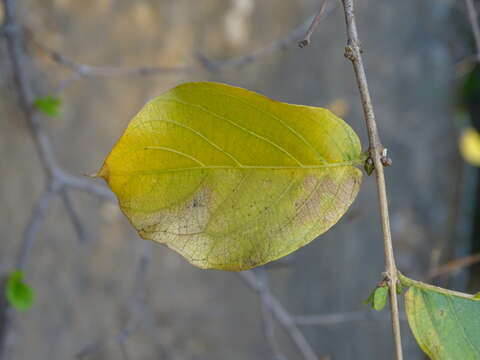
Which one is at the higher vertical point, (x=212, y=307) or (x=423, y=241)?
(x=423, y=241)

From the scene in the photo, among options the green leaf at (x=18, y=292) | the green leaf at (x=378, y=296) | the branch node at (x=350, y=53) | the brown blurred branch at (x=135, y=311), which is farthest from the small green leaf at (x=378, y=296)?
the green leaf at (x=18, y=292)

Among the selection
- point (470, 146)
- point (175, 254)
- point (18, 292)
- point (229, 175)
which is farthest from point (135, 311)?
point (470, 146)

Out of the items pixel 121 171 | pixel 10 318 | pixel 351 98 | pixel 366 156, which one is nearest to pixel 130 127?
pixel 121 171

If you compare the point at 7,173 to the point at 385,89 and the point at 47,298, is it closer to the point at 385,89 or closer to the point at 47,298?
the point at 47,298

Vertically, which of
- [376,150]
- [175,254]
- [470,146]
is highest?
[470,146]

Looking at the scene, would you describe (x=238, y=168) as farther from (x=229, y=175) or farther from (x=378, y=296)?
(x=378, y=296)
